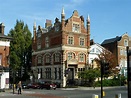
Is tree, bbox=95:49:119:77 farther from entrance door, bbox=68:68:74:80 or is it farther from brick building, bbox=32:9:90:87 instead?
entrance door, bbox=68:68:74:80

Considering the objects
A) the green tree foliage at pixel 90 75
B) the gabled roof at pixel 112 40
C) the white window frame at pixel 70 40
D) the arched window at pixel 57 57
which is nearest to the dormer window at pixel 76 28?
the white window frame at pixel 70 40

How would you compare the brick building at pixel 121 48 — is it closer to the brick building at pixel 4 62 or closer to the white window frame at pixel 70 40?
the white window frame at pixel 70 40

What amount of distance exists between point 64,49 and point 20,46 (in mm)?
19942

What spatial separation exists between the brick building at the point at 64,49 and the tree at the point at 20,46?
8.39 meters

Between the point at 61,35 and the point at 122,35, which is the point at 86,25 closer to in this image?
the point at 61,35

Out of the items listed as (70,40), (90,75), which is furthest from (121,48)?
(90,75)

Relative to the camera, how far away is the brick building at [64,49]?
2431 inches

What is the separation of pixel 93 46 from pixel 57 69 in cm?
1231

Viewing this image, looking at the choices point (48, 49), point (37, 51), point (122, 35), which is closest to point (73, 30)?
point (48, 49)

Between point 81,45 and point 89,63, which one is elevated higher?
point 81,45

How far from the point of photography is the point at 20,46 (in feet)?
253

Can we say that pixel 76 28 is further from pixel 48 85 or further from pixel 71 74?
pixel 48 85

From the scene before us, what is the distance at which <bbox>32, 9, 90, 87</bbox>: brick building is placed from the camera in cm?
6175

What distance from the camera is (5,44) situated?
4738cm
